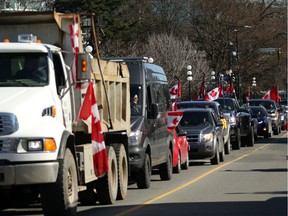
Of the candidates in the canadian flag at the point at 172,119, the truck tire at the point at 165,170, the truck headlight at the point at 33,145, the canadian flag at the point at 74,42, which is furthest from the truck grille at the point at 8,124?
the canadian flag at the point at 172,119

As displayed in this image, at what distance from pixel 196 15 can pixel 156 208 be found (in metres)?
68.6

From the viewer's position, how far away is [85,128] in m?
14.5

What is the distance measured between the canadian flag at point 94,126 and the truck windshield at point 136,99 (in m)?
4.72

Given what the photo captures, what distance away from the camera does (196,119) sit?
2825 centimetres

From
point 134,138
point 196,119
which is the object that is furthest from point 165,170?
point 196,119

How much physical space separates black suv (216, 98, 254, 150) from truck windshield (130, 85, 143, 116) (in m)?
16.6

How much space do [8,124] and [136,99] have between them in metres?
7.39

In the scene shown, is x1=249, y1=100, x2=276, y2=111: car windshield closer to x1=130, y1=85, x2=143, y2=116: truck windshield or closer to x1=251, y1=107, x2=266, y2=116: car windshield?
x1=251, y1=107, x2=266, y2=116: car windshield

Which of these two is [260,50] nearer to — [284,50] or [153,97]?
[284,50]

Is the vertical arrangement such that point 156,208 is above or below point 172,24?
below

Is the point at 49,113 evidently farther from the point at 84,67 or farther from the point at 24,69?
the point at 84,67

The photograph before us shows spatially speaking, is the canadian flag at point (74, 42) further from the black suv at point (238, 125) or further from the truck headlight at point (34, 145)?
the black suv at point (238, 125)

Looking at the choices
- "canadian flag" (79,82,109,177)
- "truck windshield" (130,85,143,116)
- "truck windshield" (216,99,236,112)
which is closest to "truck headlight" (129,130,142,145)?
"truck windshield" (130,85,143,116)

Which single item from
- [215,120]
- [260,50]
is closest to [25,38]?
[215,120]
